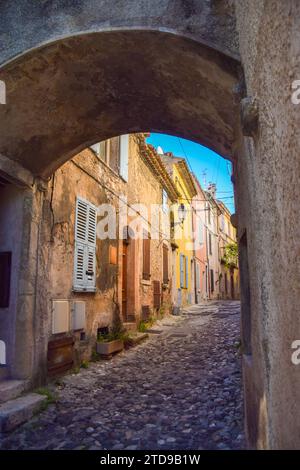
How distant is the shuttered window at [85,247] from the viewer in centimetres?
593

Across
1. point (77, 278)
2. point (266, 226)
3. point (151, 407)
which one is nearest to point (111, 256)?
point (77, 278)

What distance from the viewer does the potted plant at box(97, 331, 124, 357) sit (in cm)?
634

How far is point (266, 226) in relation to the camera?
6.15 feet

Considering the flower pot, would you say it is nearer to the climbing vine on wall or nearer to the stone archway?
the stone archway

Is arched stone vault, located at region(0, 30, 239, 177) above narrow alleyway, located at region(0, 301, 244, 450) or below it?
above

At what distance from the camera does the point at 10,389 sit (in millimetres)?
3859

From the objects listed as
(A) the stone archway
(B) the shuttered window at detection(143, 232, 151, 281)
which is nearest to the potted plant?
(A) the stone archway

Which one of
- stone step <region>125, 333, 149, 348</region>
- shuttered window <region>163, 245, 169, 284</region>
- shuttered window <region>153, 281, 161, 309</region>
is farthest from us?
shuttered window <region>163, 245, 169, 284</region>

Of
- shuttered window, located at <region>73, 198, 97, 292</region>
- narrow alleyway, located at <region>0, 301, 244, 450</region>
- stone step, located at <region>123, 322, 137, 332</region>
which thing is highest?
shuttered window, located at <region>73, 198, 97, 292</region>

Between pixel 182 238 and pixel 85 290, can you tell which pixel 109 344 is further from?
pixel 182 238

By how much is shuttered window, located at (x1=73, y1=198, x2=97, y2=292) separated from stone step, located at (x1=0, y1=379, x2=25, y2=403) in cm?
189

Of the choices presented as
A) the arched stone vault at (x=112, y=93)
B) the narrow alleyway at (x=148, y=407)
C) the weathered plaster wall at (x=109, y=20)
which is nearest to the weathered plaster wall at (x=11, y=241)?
the arched stone vault at (x=112, y=93)

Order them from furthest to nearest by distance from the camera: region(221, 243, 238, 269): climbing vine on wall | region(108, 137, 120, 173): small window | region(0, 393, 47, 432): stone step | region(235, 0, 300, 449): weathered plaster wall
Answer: region(221, 243, 238, 269): climbing vine on wall, region(108, 137, 120, 173): small window, region(0, 393, 47, 432): stone step, region(235, 0, 300, 449): weathered plaster wall

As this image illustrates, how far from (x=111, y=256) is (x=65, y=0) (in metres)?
5.09
